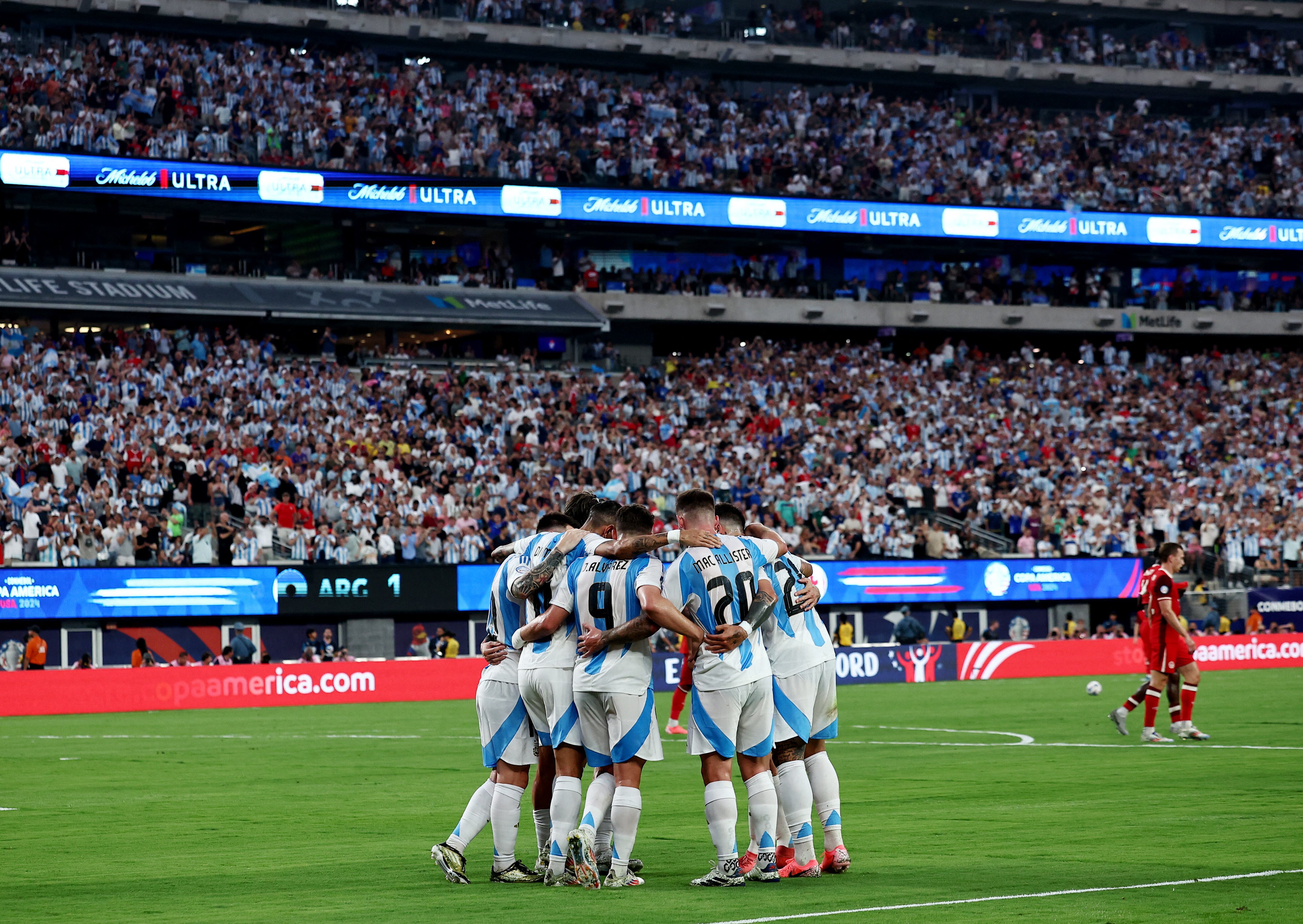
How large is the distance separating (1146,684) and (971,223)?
39.2 meters

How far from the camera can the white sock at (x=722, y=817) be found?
10383mm

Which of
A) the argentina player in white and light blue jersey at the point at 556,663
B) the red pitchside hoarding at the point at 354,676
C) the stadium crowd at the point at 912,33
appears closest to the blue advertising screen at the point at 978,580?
the red pitchside hoarding at the point at 354,676

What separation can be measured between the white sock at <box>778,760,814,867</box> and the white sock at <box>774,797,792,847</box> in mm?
49

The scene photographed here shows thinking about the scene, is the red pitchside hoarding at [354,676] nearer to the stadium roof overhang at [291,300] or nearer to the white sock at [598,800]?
the stadium roof overhang at [291,300]

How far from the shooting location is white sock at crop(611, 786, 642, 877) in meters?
10.4

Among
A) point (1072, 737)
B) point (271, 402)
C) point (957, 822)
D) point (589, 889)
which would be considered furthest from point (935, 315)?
point (589, 889)

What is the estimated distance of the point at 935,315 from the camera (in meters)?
59.9

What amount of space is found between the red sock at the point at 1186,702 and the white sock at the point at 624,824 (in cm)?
1279

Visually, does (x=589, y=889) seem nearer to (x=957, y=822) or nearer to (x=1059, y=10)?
(x=957, y=822)

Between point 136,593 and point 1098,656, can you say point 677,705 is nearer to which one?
point 136,593

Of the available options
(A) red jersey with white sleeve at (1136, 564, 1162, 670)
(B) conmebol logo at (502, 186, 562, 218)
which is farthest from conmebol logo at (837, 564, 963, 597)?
(A) red jersey with white sleeve at (1136, 564, 1162, 670)

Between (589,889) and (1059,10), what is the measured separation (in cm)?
6199

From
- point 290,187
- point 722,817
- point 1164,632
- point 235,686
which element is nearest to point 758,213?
point 290,187

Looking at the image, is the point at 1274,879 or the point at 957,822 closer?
the point at 1274,879
